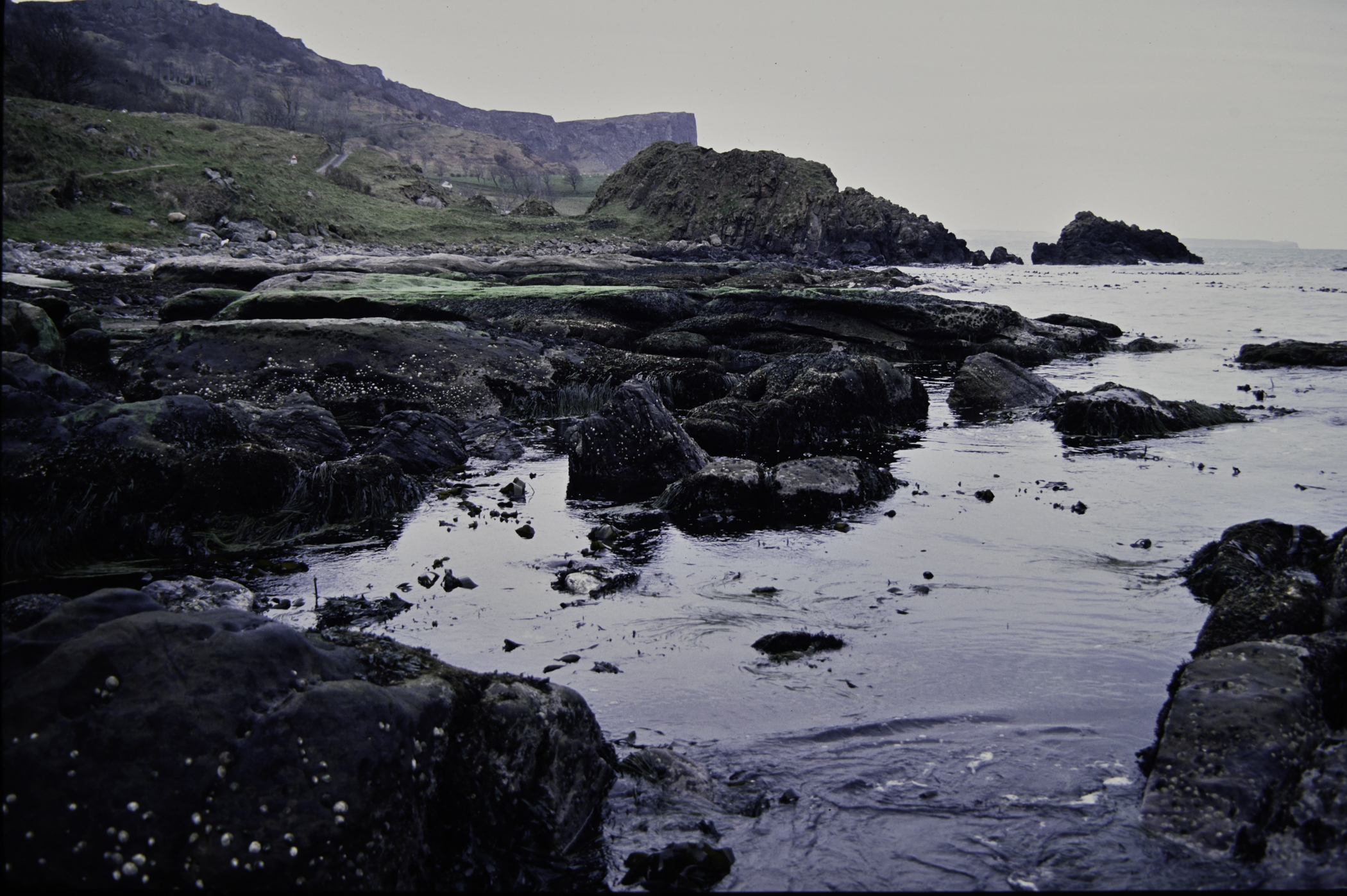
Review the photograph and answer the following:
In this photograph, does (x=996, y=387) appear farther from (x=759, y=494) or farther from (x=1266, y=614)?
(x=1266, y=614)

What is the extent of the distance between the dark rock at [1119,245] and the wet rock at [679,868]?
5400 inches

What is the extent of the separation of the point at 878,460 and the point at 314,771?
35.2 ft

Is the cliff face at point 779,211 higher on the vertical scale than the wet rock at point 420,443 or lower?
higher

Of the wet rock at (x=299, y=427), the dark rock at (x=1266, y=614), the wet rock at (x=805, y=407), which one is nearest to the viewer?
the dark rock at (x=1266, y=614)

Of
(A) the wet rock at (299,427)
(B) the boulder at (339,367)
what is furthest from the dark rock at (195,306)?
(A) the wet rock at (299,427)

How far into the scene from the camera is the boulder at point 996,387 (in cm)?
1720

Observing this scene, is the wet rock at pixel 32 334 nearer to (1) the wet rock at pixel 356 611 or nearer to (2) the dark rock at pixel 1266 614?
(1) the wet rock at pixel 356 611

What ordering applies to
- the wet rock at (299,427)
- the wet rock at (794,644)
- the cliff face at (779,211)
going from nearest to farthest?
1. the wet rock at (794,644)
2. the wet rock at (299,427)
3. the cliff face at (779,211)

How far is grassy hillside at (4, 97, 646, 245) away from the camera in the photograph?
4241 centimetres

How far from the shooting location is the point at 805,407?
46.6 ft

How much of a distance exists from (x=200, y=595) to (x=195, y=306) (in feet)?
51.6

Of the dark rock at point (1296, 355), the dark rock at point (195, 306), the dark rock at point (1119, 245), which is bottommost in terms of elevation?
→ the dark rock at point (195, 306)

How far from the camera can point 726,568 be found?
26.6 ft

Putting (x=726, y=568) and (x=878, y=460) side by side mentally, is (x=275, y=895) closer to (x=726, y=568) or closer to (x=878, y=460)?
(x=726, y=568)
